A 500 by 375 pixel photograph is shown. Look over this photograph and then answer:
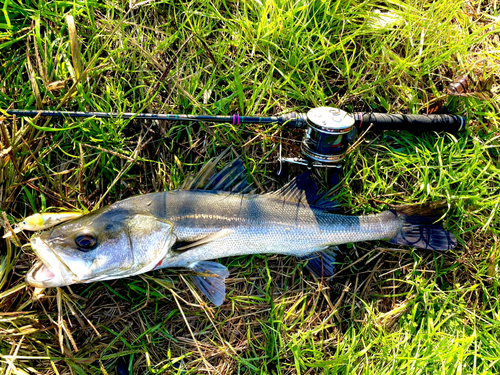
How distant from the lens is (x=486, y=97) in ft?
11.0

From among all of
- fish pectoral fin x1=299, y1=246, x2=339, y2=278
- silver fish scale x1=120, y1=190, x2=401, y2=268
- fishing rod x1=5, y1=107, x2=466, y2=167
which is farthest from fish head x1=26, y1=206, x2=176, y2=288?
fish pectoral fin x1=299, y1=246, x2=339, y2=278

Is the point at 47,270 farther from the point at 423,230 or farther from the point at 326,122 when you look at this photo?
the point at 423,230

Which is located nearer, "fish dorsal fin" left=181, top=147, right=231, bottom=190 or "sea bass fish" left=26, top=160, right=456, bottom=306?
"sea bass fish" left=26, top=160, right=456, bottom=306

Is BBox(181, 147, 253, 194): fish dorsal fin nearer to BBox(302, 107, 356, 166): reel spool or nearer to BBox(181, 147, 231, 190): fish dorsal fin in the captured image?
BBox(181, 147, 231, 190): fish dorsal fin

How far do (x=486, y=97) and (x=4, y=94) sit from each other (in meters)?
4.50

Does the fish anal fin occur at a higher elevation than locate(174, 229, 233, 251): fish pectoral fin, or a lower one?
lower

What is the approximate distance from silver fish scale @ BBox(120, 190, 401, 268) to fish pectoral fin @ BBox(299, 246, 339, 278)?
0.33 feet

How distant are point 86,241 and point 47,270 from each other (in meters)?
0.39

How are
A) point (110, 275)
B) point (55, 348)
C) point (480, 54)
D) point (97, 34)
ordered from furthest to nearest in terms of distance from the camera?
1. point (480, 54)
2. point (97, 34)
3. point (55, 348)
4. point (110, 275)

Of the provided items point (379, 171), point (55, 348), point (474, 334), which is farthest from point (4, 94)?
point (474, 334)

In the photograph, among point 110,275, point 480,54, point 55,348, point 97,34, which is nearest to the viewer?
point 110,275

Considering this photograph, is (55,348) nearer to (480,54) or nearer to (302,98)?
(302,98)

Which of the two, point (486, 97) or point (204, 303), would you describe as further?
point (486, 97)

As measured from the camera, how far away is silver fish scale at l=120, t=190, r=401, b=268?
2869 millimetres
